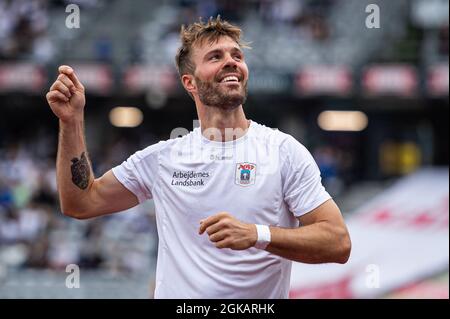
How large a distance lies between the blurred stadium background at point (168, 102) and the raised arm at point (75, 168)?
798 cm

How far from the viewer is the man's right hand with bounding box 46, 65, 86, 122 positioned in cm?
445

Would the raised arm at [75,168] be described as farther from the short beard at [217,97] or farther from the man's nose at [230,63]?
the man's nose at [230,63]

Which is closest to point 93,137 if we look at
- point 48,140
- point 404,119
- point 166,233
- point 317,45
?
point 48,140

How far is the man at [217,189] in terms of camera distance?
4.01 metres

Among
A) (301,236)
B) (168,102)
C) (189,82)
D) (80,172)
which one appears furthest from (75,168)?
(168,102)

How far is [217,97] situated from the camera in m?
4.41

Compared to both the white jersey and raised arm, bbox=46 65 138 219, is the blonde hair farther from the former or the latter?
raised arm, bbox=46 65 138 219

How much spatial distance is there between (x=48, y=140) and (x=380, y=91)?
384 inches

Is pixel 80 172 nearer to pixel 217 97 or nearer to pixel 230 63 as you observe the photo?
pixel 217 97

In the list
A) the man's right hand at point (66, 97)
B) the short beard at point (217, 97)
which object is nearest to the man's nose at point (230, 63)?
the short beard at point (217, 97)

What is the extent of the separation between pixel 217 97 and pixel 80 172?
84 cm

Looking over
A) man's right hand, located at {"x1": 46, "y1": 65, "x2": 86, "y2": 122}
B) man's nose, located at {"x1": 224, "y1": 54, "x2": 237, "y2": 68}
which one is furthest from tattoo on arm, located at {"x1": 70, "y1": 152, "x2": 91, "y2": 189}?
man's nose, located at {"x1": 224, "y1": 54, "x2": 237, "y2": 68}

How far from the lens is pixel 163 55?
69.7ft
